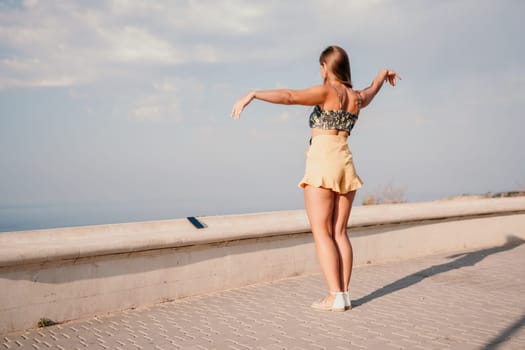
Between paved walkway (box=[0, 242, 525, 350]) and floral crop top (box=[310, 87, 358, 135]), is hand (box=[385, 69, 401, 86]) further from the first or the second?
paved walkway (box=[0, 242, 525, 350])

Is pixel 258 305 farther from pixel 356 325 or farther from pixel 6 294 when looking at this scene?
pixel 6 294

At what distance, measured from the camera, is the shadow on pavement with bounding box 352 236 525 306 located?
5812 millimetres

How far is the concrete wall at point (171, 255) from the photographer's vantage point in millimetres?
4676

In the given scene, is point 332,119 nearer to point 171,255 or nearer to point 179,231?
point 179,231

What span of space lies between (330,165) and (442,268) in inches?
122

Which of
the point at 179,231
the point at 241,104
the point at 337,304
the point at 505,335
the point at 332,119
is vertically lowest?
the point at 505,335

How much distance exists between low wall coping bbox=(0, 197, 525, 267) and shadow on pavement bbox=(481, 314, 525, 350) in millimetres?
2602

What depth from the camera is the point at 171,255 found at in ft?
18.2

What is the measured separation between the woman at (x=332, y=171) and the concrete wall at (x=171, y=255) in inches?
47.8

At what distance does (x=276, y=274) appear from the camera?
648cm

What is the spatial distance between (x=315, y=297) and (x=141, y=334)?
1.89 meters

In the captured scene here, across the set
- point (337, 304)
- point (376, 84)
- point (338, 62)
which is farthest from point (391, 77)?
point (337, 304)

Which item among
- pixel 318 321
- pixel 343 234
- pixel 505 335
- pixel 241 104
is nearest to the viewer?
pixel 505 335

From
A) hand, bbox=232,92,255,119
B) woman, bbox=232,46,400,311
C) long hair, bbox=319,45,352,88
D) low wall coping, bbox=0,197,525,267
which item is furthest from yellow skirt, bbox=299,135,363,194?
low wall coping, bbox=0,197,525,267
